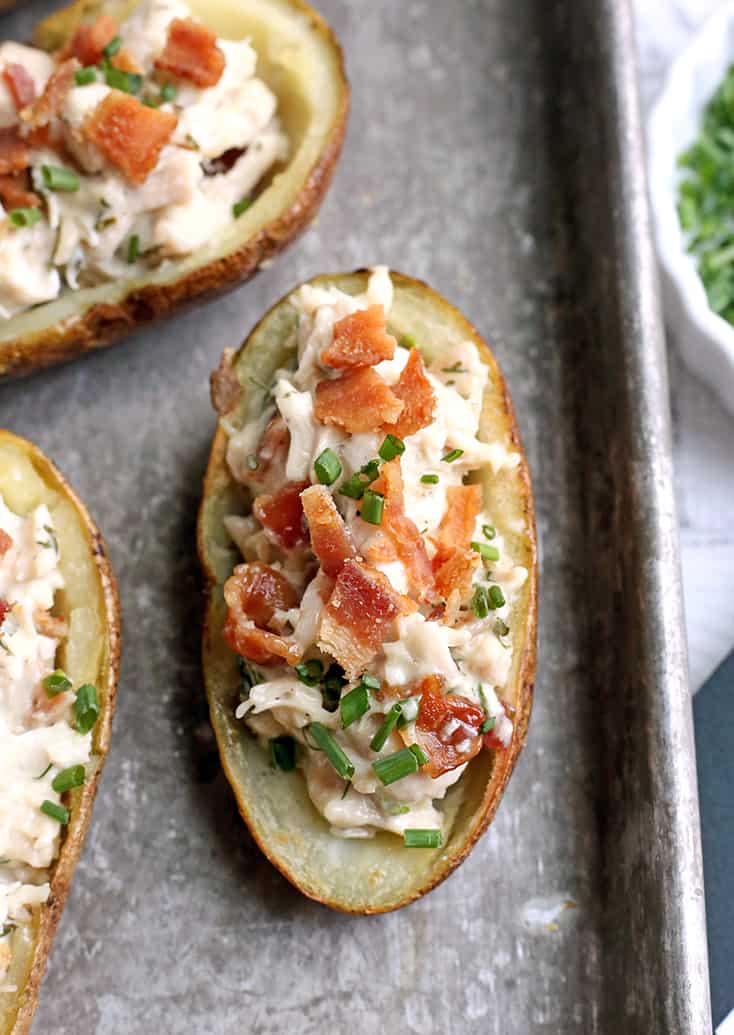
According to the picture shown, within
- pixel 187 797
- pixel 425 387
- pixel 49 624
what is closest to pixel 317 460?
pixel 425 387

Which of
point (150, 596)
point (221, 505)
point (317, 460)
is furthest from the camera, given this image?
point (150, 596)

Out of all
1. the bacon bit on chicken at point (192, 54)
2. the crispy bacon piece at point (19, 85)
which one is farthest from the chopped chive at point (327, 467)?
the crispy bacon piece at point (19, 85)

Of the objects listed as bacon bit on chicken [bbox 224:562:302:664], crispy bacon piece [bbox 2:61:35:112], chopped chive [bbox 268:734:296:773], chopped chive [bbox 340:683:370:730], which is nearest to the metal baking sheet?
chopped chive [bbox 268:734:296:773]

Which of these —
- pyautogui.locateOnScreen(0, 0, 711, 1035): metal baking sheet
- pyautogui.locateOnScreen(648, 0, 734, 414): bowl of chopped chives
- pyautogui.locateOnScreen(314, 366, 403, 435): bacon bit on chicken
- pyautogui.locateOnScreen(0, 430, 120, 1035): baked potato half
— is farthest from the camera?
pyautogui.locateOnScreen(648, 0, 734, 414): bowl of chopped chives

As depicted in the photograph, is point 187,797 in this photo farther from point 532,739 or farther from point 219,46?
point 219,46

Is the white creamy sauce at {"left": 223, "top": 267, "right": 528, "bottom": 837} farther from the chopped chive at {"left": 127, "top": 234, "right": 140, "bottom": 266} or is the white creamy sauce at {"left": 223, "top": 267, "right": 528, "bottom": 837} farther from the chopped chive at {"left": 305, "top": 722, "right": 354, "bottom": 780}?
the chopped chive at {"left": 127, "top": 234, "right": 140, "bottom": 266}

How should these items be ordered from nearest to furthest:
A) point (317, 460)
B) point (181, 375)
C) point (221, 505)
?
1. point (317, 460)
2. point (221, 505)
3. point (181, 375)

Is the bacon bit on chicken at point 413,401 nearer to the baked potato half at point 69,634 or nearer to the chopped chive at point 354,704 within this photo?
the chopped chive at point 354,704
